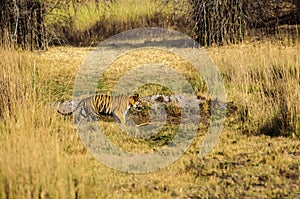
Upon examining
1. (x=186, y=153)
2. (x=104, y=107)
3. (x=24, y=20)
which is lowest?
(x=186, y=153)

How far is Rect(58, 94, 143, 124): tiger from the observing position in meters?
7.36

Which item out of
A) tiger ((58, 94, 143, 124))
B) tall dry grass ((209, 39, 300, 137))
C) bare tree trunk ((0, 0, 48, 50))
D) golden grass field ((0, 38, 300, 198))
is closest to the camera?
golden grass field ((0, 38, 300, 198))

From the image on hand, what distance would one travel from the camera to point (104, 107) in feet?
24.8

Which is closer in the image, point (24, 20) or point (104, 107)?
point (104, 107)

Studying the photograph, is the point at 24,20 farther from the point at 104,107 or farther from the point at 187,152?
the point at 187,152

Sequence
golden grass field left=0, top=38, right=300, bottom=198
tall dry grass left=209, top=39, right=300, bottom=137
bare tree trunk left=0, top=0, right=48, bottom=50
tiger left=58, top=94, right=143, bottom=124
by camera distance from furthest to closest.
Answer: bare tree trunk left=0, top=0, right=48, bottom=50 → tiger left=58, top=94, right=143, bottom=124 → tall dry grass left=209, top=39, right=300, bottom=137 → golden grass field left=0, top=38, right=300, bottom=198

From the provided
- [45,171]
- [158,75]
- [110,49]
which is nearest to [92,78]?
[158,75]

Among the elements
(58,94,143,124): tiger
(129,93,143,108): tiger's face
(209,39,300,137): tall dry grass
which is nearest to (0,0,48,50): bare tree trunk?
(58,94,143,124): tiger

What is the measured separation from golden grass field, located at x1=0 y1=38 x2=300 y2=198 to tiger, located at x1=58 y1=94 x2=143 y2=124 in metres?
0.29

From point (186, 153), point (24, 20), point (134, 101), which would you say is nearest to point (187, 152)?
point (186, 153)

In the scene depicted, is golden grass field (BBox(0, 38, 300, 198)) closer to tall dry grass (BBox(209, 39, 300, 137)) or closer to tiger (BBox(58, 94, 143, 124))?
tall dry grass (BBox(209, 39, 300, 137))

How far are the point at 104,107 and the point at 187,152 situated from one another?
5.79 feet

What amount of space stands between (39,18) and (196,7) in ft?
11.6

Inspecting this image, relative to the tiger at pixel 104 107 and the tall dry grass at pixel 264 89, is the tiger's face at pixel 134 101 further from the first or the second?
the tall dry grass at pixel 264 89
